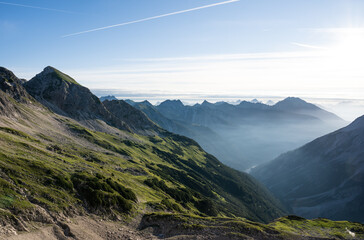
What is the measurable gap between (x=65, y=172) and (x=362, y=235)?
282 ft

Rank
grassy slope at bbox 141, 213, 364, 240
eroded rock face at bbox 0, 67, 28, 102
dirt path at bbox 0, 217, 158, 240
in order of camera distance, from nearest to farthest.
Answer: dirt path at bbox 0, 217, 158, 240 → grassy slope at bbox 141, 213, 364, 240 → eroded rock face at bbox 0, 67, 28, 102

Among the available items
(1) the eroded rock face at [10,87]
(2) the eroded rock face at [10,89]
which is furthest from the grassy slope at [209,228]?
(1) the eroded rock face at [10,87]

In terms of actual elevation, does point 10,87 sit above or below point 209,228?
above

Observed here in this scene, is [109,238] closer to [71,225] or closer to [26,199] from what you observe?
[71,225]

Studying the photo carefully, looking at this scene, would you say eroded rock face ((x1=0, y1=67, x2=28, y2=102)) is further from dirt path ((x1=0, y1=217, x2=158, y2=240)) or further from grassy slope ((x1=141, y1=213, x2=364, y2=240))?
grassy slope ((x1=141, y1=213, x2=364, y2=240))

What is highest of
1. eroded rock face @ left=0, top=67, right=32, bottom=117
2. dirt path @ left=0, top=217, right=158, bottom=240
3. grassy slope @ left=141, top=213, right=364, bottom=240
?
eroded rock face @ left=0, top=67, right=32, bottom=117

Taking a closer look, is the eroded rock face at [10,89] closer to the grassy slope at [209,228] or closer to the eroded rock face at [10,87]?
the eroded rock face at [10,87]

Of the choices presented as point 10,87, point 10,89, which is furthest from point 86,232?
point 10,87

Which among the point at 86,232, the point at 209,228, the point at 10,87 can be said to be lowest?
the point at 209,228

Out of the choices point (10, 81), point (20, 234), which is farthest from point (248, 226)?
point (10, 81)

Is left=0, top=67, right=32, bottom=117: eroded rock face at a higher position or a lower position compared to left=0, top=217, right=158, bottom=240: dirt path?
higher

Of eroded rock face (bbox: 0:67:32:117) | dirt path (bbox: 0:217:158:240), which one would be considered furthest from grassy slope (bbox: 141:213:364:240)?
eroded rock face (bbox: 0:67:32:117)

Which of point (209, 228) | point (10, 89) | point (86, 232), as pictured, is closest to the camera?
point (86, 232)

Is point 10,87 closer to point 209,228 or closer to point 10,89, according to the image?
point 10,89
